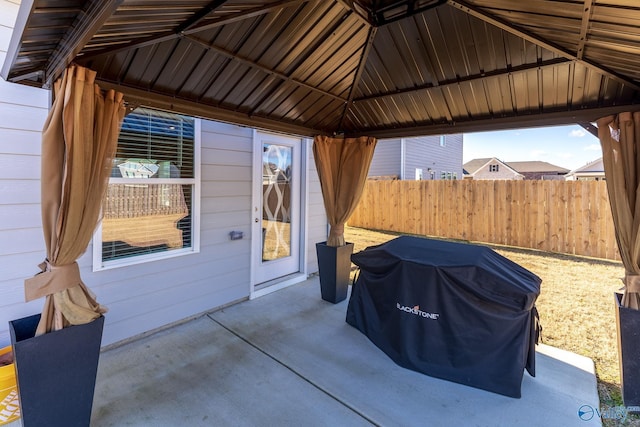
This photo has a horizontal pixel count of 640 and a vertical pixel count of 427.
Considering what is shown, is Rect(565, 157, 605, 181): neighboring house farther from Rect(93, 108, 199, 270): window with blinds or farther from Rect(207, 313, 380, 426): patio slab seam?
Rect(93, 108, 199, 270): window with blinds

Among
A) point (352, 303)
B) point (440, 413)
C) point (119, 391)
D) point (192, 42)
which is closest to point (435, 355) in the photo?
point (440, 413)

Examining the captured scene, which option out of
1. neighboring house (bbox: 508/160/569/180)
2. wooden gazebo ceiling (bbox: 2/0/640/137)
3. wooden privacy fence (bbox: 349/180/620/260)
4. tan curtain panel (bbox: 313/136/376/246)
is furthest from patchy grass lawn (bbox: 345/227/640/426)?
neighboring house (bbox: 508/160/569/180)

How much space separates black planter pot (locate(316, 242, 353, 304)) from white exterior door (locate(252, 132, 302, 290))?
0.81 meters

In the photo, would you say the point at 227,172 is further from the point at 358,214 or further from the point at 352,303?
the point at 358,214

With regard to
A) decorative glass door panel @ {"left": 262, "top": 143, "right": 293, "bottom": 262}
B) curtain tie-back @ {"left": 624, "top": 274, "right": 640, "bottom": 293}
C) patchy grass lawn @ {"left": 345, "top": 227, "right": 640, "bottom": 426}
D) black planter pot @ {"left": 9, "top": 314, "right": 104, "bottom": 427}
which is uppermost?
decorative glass door panel @ {"left": 262, "top": 143, "right": 293, "bottom": 262}

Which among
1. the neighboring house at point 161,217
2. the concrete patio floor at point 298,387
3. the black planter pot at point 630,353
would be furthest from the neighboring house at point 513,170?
the concrete patio floor at point 298,387

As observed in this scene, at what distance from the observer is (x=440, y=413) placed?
2.14m

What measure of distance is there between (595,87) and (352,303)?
2.93 meters

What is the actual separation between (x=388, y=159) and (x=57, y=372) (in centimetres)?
1189

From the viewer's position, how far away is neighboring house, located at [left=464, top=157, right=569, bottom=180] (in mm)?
24920

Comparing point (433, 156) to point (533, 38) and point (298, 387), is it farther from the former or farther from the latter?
point (298, 387)

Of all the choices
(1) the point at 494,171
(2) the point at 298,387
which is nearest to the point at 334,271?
(2) the point at 298,387

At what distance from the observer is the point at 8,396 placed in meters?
1.97

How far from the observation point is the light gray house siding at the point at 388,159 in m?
12.0
